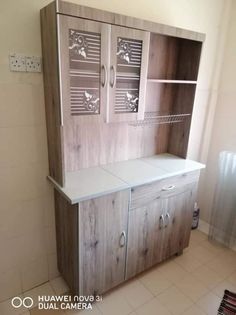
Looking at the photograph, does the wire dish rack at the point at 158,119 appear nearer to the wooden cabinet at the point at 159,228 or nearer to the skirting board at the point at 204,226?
the wooden cabinet at the point at 159,228

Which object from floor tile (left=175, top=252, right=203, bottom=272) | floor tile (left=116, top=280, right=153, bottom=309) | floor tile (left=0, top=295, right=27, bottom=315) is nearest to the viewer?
floor tile (left=0, top=295, right=27, bottom=315)

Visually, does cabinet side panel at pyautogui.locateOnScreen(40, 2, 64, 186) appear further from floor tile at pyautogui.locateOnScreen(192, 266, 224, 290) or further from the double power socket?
floor tile at pyautogui.locateOnScreen(192, 266, 224, 290)

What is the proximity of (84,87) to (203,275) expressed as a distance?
1.79 m

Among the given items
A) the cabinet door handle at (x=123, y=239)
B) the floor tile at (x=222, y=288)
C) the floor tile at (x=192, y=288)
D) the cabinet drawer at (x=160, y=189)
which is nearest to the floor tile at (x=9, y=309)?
the cabinet door handle at (x=123, y=239)

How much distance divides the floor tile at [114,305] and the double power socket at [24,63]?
1648 mm

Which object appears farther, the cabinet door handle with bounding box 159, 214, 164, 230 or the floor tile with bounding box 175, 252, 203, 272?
the floor tile with bounding box 175, 252, 203, 272

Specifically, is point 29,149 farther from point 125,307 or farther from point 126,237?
point 125,307

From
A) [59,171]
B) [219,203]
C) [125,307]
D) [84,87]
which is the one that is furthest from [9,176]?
[219,203]

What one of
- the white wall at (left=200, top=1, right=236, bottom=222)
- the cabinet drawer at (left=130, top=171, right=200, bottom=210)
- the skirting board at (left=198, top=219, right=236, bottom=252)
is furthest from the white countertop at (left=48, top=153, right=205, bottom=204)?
the skirting board at (left=198, top=219, right=236, bottom=252)

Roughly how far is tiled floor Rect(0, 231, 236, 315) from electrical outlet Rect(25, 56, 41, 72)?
5.17ft

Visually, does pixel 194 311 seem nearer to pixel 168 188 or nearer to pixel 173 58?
pixel 168 188

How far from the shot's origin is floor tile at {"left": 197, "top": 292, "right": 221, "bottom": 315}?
1.68m

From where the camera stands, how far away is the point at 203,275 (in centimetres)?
199

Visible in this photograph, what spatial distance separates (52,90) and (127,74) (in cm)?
52
